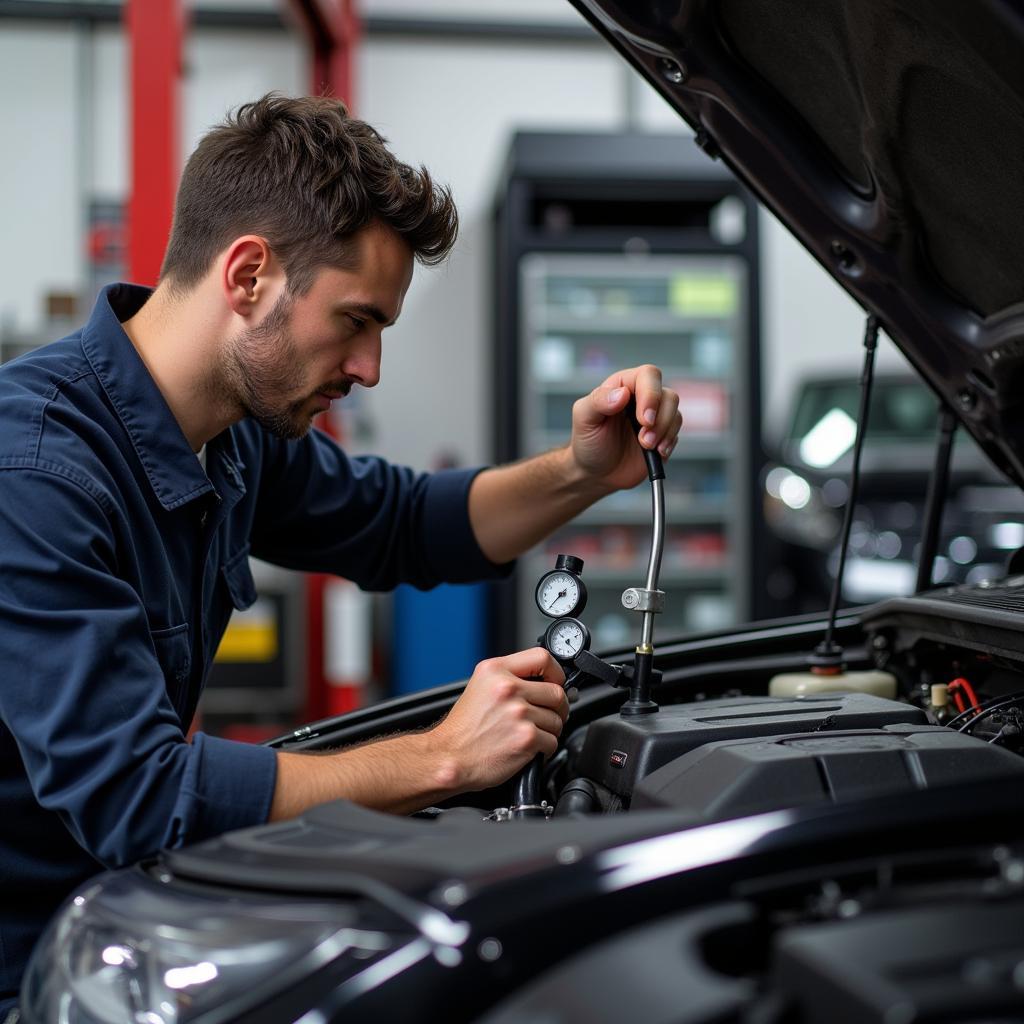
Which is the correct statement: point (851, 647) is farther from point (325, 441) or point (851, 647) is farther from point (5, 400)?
point (5, 400)

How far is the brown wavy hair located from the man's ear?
2cm

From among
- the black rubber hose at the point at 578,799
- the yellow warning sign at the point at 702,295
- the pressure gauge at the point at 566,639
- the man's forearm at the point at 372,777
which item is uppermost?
the yellow warning sign at the point at 702,295

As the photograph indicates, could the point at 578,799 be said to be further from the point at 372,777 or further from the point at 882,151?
the point at 882,151

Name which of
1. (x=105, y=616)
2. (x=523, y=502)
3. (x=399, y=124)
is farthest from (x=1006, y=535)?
(x=399, y=124)

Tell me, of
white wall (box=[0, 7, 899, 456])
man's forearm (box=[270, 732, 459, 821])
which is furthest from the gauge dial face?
white wall (box=[0, 7, 899, 456])

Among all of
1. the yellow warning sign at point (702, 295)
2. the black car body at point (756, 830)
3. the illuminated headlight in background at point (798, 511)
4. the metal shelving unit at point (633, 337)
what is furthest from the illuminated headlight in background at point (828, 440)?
the black car body at point (756, 830)

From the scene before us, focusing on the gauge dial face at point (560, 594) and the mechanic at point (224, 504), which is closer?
the mechanic at point (224, 504)

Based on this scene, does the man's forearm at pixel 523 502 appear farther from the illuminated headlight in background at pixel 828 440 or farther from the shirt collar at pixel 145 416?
the illuminated headlight in background at pixel 828 440

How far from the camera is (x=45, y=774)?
108cm

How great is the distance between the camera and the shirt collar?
1383mm

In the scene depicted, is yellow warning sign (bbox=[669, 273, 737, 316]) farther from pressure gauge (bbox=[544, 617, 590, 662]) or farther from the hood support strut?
pressure gauge (bbox=[544, 617, 590, 662])

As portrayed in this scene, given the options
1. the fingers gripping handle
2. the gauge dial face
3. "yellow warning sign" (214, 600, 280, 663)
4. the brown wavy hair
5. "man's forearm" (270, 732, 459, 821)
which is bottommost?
"yellow warning sign" (214, 600, 280, 663)

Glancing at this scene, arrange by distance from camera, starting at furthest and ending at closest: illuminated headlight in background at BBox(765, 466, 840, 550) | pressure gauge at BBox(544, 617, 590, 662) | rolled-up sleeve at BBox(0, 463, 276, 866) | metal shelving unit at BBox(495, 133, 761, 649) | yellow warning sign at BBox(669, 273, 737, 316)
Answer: yellow warning sign at BBox(669, 273, 737, 316), metal shelving unit at BBox(495, 133, 761, 649), illuminated headlight in background at BBox(765, 466, 840, 550), pressure gauge at BBox(544, 617, 590, 662), rolled-up sleeve at BBox(0, 463, 276, 866)

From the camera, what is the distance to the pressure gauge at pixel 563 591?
135cm
